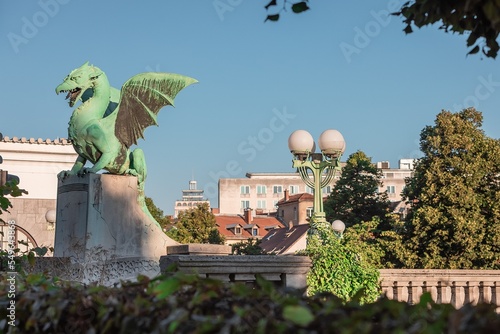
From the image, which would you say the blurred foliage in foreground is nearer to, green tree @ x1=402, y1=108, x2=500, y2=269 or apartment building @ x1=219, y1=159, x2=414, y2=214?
green tree @ x1=402, y1=108, x2=500, y2=269

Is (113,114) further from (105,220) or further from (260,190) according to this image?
(260,190)

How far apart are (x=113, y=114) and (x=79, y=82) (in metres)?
0.76

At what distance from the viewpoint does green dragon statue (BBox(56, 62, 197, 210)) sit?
11.4m

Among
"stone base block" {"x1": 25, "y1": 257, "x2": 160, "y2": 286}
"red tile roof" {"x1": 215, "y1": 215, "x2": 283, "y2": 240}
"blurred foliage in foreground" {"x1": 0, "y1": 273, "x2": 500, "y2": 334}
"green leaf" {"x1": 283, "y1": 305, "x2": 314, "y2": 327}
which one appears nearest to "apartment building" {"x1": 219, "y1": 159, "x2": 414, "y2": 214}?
"red tile roof" {"x1": 215, "y1": 215, "x2": 283, "y2": 240}

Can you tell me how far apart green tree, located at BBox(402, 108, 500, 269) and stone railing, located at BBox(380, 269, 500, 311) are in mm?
20143

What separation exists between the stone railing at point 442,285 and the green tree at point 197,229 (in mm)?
33095

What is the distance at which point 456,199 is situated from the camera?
32.7 m

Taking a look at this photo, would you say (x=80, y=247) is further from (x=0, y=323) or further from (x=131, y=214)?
(x=0, y=323)

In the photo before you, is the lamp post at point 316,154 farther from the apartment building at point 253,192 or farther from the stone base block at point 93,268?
the apartment building at point 253,192

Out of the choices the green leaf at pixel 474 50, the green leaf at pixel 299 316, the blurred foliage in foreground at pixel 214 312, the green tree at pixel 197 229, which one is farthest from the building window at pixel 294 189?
the green leaf at pixel 299 316

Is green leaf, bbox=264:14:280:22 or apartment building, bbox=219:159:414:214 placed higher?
apartment building, bbox=219:159:414:214

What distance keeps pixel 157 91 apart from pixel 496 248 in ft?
79.2

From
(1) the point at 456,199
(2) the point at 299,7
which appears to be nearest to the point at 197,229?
(1) the point at 456,199

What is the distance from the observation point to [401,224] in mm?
34438
